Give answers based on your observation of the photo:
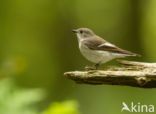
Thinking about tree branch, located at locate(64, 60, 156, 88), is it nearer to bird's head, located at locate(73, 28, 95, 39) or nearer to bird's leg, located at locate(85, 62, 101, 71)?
bird's leg, located at locate(85, 62, 101, 71)

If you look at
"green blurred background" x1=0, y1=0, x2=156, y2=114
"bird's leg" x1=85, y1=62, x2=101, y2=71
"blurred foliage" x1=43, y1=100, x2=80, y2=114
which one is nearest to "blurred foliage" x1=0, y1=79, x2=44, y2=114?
"blurred foliage" x1=43, y1=100, x2=80, y2=114

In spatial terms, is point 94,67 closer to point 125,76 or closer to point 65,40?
point 125,76

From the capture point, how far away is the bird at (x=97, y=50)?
2301 millimetres

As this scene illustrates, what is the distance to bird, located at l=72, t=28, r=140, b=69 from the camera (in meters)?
2.30

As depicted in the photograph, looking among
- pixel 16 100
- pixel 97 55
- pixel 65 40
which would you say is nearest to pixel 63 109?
pixel 16 100

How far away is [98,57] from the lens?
235 cm

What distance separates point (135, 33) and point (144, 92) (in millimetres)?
724

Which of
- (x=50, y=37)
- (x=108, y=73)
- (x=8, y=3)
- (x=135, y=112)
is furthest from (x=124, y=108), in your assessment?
(x=8, y=3)

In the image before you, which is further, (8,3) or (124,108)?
(8,3)

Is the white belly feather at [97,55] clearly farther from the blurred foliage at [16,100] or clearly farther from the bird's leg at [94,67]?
the blurred foliage at [16,100]

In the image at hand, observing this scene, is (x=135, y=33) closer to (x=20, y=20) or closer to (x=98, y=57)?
(x=20, y=20)

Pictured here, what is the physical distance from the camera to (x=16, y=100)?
222cm

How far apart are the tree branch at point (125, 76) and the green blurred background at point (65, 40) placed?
1.69 ft

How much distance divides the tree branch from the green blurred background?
51 cm
